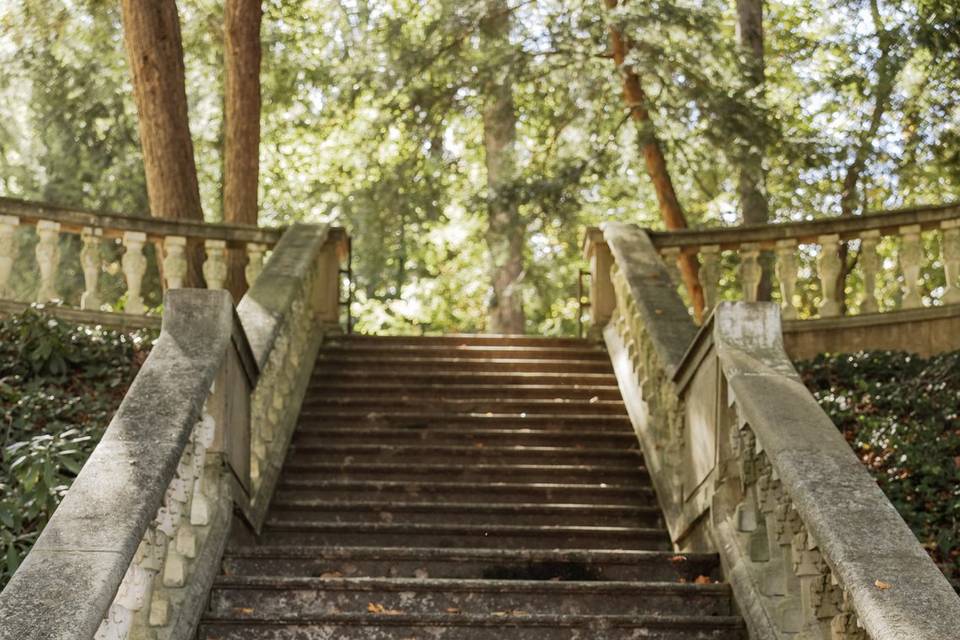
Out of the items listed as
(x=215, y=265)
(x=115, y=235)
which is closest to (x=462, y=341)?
(x=215, y=265)

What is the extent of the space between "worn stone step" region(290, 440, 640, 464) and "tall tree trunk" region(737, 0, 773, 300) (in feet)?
19.9

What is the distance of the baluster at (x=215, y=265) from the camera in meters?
10.4

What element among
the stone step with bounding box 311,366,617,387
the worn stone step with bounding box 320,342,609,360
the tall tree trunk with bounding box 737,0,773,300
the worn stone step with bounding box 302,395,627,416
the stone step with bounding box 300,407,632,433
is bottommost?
the stone step with bounding box 300,407,632,433

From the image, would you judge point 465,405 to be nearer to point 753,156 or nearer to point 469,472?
Answer: point 469,472

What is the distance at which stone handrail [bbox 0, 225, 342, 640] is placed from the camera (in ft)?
14.3

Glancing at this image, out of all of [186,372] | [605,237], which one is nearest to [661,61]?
[605,237]

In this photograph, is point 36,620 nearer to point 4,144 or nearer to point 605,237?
→ point 605,237

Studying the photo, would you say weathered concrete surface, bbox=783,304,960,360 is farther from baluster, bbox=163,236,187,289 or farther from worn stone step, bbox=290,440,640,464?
baluster, bbox=163,236,187,289

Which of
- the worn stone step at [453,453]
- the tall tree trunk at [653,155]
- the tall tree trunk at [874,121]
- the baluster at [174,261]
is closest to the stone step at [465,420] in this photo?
the worn stone step at [453,453]

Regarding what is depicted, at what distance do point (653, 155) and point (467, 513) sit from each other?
823 centimetres

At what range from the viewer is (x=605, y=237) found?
35.4 feet

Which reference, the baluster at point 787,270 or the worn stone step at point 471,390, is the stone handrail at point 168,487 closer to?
the worn stone step at point 471,390

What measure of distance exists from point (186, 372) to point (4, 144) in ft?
51.7

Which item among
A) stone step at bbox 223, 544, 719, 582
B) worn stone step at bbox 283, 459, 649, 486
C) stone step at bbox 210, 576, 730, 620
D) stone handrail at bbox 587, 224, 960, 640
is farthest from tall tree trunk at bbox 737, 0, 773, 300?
stone step at bbox 210, 576, 730, 620
